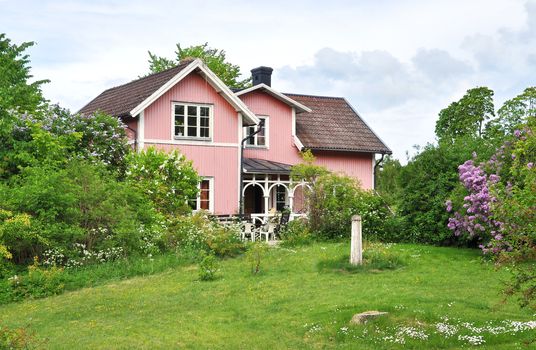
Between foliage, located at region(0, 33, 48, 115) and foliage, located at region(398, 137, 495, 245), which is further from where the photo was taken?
foliage, located at region(0, 33, 48, 115)

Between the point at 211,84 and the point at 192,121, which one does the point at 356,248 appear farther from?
the point at 211,84

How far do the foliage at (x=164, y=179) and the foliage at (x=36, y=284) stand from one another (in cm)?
604

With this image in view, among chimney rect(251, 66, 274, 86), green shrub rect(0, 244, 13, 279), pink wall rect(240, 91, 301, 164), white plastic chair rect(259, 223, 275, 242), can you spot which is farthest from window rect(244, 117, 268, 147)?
green shrub rect(0, 244, 13, 279)

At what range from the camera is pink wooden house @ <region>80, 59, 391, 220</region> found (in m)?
28.0

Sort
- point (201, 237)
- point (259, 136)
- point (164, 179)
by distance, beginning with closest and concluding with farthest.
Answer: point (201, 237), point (164, 179), point (259, 136)

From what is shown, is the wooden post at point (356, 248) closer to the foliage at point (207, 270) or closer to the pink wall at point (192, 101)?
the foliage at point (207, 270)

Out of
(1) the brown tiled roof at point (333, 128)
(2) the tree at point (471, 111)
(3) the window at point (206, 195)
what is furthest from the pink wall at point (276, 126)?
(2) the tree at point (471, 111)

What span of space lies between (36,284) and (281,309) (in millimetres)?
6665

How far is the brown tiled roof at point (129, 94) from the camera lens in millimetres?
27927

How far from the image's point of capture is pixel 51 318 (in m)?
14.9

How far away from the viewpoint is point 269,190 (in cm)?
3000

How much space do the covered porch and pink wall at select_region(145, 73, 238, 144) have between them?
167 cm

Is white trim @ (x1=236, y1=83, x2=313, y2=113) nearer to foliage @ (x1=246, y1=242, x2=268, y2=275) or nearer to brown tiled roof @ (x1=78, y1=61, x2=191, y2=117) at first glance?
brown tiled roof @ (x1=78, y1=61, x2=191, y2=117)

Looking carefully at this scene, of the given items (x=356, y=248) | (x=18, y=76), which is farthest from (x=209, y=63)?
(x=356, y=248)
